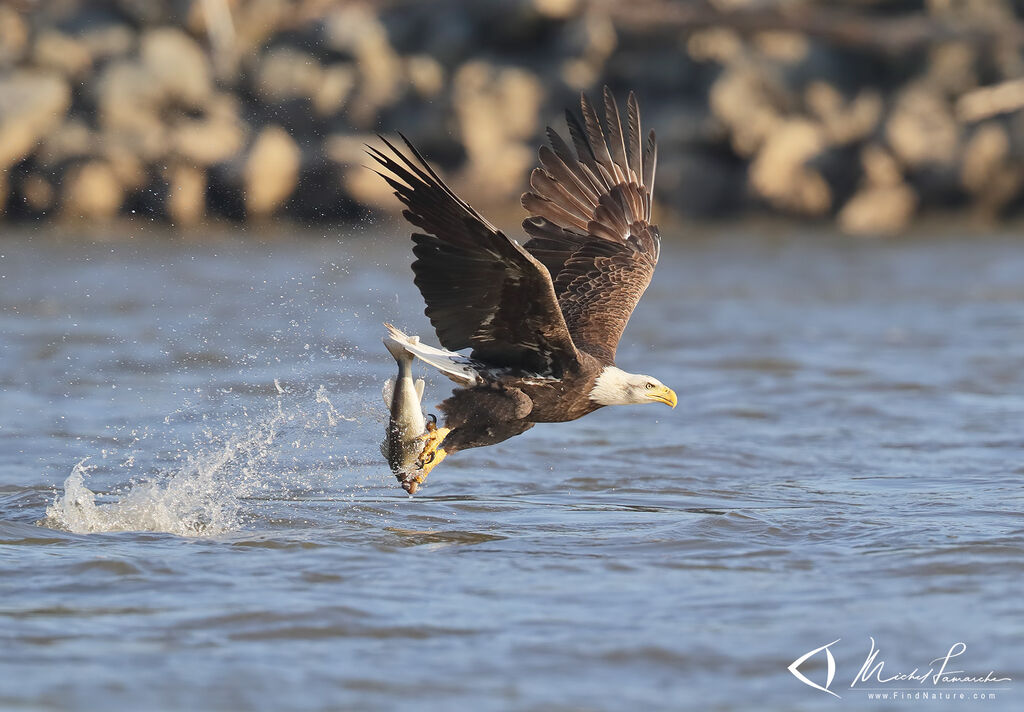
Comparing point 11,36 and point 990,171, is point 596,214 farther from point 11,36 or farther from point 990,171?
point 11,36

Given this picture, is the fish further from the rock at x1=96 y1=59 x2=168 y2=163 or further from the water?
the rock at x1=96 y1=59 x2=168 y2=163

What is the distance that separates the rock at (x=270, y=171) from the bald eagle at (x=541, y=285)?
10427 mm

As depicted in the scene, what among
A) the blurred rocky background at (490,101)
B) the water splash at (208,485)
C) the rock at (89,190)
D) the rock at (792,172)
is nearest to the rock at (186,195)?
the blurred rocky background at (490,101)

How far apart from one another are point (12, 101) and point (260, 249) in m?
3.54

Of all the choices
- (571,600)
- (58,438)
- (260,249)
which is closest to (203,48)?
(260,249)

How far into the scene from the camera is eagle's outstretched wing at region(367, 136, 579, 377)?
507cm

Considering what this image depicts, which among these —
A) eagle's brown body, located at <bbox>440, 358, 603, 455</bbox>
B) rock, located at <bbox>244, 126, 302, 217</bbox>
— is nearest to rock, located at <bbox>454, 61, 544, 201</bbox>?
rock, located at <bbox>244, 126, 302, 217</bbox>

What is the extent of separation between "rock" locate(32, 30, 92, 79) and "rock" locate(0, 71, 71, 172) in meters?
0.43

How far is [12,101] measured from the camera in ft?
55.9

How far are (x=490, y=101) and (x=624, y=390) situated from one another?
12662 mm

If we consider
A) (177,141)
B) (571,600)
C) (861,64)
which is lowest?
(571,600)

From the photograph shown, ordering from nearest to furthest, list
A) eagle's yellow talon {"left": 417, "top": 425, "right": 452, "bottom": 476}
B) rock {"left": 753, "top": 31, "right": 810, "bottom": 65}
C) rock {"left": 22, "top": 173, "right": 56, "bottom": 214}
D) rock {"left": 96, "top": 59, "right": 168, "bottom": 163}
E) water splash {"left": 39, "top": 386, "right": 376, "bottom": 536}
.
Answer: eagle's yellow talon {"left": 417, "top": 425, "right": 452, "bottom": 476} → water splash {"left": 39, "top": 386, "right": 376, "bottom": 536} → rock {"left": 96, "top": 59, "right": 168, "bottom": 163} → rock {"left": 22, "top": 173, "right": 56, "bottom": 214} → rock {"left": 753, "top": 31, "right": 810, "bottom": 65}

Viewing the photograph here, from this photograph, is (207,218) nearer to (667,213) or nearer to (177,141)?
(177,141)

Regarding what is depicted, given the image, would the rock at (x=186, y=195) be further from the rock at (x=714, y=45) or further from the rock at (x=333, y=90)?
the rock at (x=714, y=45)
